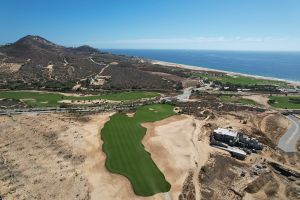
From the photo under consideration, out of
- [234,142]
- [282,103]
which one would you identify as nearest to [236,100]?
[282,103]

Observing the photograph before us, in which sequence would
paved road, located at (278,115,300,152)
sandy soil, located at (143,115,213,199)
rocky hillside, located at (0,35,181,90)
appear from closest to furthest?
sandy soil, located at (143,115,213,199) < paved road, located at (278,115,300,152) < rocky hillside, located at (0,35,181,90)

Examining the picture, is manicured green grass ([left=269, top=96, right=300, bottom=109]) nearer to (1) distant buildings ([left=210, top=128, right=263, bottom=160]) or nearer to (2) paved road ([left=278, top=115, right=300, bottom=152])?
(2) paved road ([left=278, top=115, right=300, bottom=152])

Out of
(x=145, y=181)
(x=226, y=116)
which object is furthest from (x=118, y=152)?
(x=226, y=116)

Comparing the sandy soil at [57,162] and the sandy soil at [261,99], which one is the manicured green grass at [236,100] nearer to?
the sandy soil at [261,99]

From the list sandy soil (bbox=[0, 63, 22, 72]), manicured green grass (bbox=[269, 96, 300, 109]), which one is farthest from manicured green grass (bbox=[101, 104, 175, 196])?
sandy soil (bbox=[0, 63, 22, 72])

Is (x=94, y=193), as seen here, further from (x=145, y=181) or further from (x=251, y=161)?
(x=251, y=161)

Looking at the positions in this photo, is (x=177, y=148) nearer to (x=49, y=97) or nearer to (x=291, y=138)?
(x=291, y=138)
